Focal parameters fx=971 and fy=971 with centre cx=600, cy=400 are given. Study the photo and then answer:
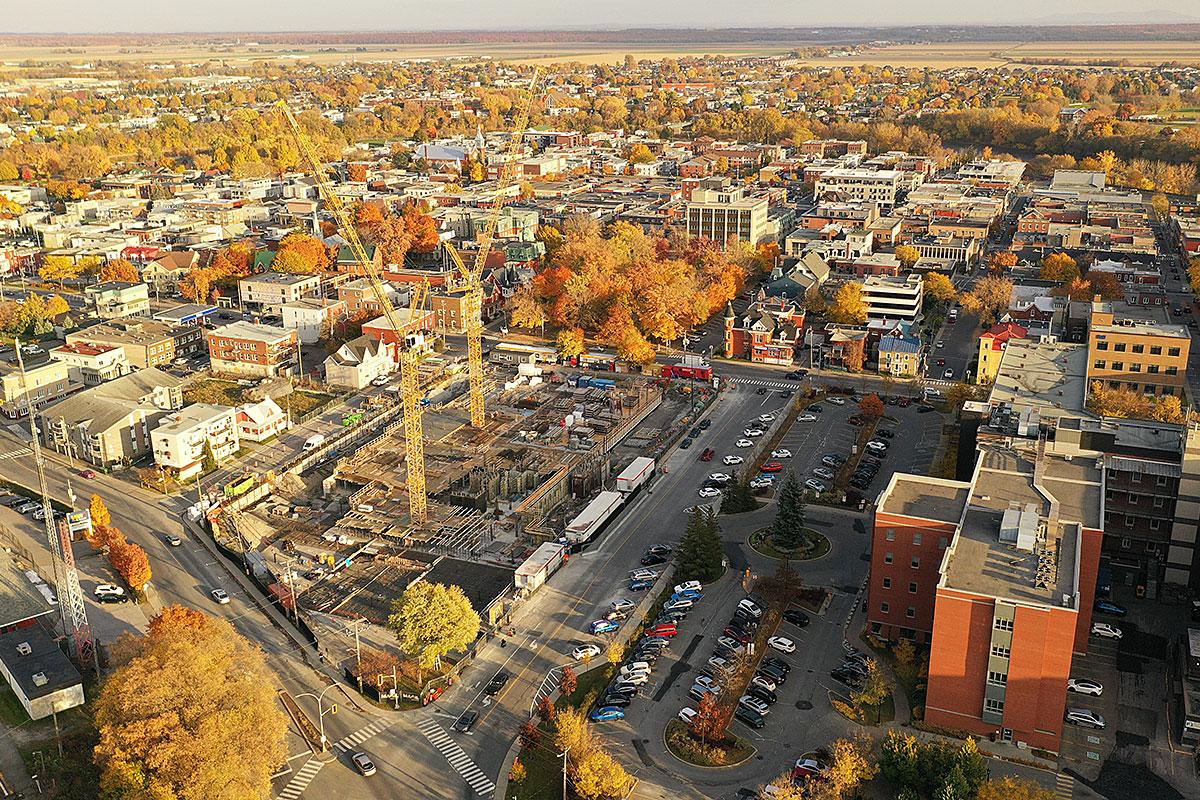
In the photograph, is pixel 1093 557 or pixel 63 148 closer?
pixel 1093 557

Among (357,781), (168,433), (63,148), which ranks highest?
(63,148)

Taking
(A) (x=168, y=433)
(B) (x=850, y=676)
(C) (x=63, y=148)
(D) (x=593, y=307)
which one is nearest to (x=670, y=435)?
(D) (x=593, y=307)

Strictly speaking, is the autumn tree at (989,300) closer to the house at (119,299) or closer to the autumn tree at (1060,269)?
the autumn tree at (1060,269)

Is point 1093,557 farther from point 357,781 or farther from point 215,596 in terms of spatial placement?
point 215,596

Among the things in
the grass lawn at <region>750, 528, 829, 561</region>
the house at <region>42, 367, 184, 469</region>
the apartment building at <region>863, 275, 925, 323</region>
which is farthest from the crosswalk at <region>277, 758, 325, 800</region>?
the apartment building at <region>863, 275, 925, 323</region>

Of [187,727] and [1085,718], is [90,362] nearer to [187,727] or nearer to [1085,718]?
[187,727]
